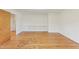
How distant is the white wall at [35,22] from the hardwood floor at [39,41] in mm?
77

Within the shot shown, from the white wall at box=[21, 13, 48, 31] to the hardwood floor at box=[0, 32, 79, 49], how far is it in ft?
0.25

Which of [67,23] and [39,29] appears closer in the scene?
[67,23]

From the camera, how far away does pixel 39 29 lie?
4.55 feet

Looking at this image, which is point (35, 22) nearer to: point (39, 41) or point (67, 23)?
point (39, 41)

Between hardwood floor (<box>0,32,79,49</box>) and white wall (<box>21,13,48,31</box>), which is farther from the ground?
white wall (<box>21,13,48,31</box>)

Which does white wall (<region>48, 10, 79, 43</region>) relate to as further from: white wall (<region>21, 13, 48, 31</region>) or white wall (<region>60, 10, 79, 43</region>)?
white wall (<region>21, 13, 48, 31</region>)

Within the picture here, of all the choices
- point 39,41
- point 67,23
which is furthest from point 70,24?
point 39,41

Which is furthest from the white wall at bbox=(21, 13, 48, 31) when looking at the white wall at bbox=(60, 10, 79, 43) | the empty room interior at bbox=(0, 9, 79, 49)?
the white wall at bbox=(60, 10, 79, 43)

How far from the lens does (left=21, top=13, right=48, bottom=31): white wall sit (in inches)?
50.1

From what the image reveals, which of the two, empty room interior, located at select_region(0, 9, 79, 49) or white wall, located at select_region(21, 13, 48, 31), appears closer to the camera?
empty room interior, located at select_region(0, 9, 79, 49)

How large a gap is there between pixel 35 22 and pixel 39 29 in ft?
0.41
